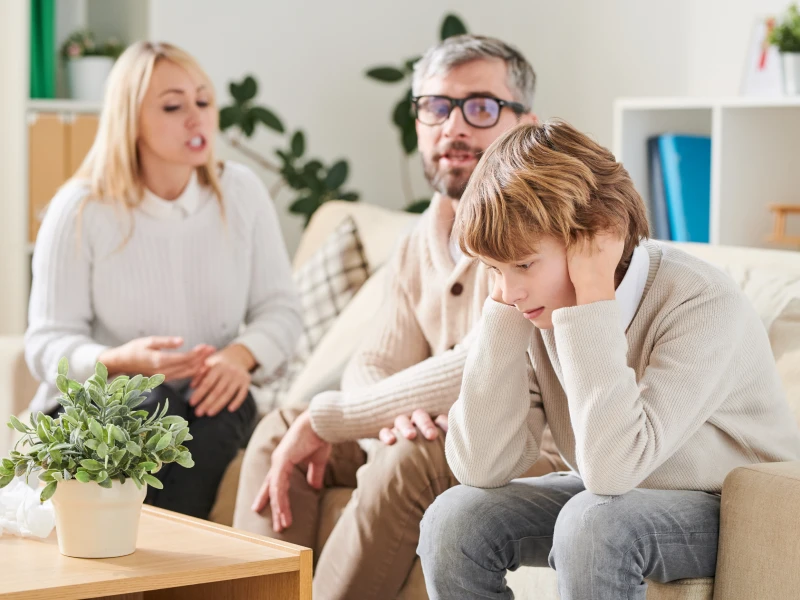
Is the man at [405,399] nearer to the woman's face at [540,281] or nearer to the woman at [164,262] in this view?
the woman at [164,262]

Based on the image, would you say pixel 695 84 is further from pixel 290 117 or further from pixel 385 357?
pixel 385 357

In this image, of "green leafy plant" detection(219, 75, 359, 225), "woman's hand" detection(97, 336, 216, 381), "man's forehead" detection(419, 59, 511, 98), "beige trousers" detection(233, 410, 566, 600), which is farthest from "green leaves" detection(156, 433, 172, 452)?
"green leafy plant" detection(219, 75, 359, 225)

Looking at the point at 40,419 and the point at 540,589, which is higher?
the point at 40,419

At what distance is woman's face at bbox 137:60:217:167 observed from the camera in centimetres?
239

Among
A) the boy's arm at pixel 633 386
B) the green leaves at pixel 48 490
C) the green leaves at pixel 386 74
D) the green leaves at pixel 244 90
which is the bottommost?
the green leaves at pixel 48 490

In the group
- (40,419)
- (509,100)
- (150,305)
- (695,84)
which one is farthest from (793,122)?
(40,419)

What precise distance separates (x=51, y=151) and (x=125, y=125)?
124 cm

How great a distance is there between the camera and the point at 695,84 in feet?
10.6

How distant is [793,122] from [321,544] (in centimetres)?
157

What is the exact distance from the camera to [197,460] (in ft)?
7.23

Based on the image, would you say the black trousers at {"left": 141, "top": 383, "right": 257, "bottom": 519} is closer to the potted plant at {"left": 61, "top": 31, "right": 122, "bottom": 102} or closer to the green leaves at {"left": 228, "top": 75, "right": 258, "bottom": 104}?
the green leaves at {"left": 228, "top": 75, "right": 258, "bottom": 104}

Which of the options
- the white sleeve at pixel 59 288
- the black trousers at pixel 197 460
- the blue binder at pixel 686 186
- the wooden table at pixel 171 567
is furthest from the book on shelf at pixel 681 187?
the wooden table at pixel 171 567

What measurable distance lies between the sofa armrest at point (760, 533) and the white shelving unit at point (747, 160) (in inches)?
57.0

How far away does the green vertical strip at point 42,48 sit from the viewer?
356 cm
